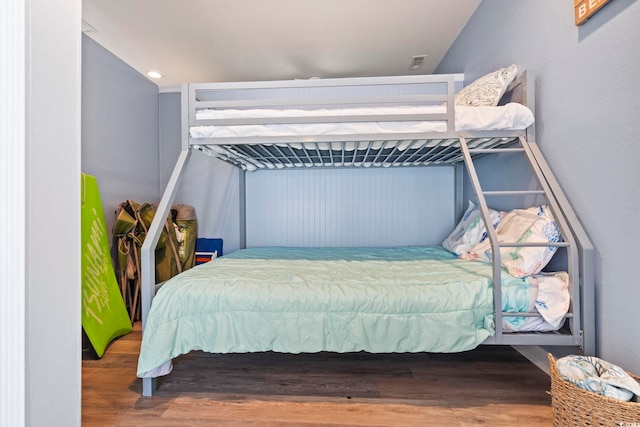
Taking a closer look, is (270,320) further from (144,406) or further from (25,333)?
(25,333)

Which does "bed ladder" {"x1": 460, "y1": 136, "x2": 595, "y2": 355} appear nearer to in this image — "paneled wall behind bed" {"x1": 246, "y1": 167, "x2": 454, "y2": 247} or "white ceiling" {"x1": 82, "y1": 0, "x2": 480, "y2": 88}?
"paneled wall behind bed" {"x1": 246, "y1": 167, "x2": 454, "y2": 247}

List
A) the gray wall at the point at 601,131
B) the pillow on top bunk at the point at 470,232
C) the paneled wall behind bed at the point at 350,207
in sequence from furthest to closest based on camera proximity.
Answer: the paneled wall behind bed at the point at 350,207 → the pillow on top bunk at the point at 470,232 → the gray wall at the point at 601,131

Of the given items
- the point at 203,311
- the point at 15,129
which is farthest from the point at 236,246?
the point at 15,129

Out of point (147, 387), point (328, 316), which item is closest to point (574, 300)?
point (328, 316)

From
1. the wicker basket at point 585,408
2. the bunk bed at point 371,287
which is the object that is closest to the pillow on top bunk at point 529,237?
the bunk bed at point 371,287

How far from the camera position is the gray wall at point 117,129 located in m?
2.33

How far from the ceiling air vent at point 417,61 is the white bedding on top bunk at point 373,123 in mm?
1504

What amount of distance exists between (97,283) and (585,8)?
128 inches

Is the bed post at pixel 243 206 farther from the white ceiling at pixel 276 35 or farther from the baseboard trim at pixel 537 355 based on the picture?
the baseboard trim at pixel 537 355

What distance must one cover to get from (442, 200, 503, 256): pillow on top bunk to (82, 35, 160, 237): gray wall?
2901mm

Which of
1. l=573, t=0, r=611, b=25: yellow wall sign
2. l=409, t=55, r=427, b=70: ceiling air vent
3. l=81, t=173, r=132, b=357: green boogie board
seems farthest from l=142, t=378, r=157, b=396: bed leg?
l=409, t=55, r=427, b=70: ceiling air vent

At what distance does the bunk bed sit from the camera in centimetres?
132

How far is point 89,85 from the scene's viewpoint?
2.31 meters

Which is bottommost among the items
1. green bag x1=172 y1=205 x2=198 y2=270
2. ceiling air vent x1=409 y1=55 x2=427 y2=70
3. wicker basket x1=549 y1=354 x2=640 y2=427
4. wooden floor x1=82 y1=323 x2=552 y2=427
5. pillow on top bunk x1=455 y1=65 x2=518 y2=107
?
wooden floor x1=82 y1=323 x2=552 y2=427
